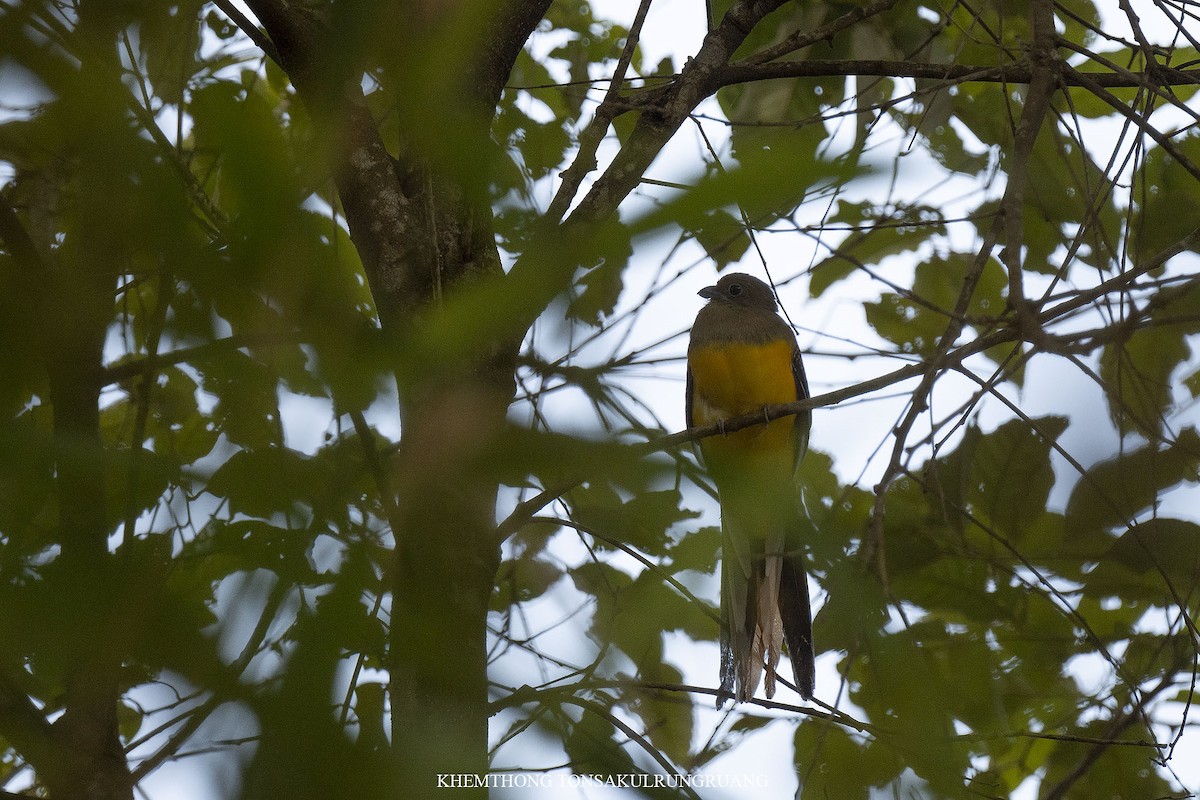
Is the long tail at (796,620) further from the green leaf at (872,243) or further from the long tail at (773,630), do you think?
the green leaf at (872,243)

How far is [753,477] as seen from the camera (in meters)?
0.63

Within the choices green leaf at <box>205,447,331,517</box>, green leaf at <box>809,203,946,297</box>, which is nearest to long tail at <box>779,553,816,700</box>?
green leaf at <box>809,203,946,297</box>

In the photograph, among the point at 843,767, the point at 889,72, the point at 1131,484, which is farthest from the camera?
the point at 889,72

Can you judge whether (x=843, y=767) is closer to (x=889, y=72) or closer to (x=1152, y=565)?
(x=1152, y=565)

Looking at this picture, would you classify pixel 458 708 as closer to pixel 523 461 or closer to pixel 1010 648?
pixel 523 461

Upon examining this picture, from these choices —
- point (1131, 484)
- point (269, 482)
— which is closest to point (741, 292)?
point (1131, 484)

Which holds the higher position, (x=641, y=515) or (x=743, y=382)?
(x=743, y=382)

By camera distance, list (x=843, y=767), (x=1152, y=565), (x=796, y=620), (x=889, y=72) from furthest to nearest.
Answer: (x=796, y=620), (x=889, y=72), (x=1152, y=565), (x=843, y=767)

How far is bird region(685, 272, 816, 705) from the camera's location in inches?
24.9

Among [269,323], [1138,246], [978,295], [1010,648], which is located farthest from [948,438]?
[269,323]

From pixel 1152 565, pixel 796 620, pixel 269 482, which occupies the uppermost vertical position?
pixel 796 620

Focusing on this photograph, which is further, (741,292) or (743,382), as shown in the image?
(741,292)

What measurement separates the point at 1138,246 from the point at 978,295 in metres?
1.15

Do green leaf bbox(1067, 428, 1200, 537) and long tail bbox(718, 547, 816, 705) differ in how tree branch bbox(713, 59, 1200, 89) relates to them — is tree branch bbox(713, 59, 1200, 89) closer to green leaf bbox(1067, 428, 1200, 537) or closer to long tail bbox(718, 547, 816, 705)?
green leaf bbox(1067, 428, 1200, 537)
